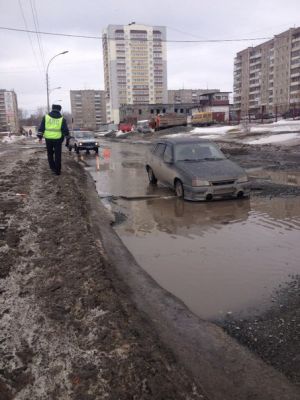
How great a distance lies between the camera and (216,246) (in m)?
5.86

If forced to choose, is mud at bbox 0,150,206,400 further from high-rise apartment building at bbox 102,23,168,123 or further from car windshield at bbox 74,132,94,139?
high-rise apartment building at bbox 102,23,168,123

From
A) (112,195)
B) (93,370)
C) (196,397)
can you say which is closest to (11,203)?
(112,195)

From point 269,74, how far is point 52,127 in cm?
11038

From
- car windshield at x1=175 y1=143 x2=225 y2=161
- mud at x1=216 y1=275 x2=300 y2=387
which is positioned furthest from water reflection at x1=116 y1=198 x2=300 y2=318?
car windshield at x1=175 y1=143 x2=225 y2=161

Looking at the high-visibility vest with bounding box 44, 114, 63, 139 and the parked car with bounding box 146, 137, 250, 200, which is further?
the high-visibility vest with bounding box 44, 114, 63, 139

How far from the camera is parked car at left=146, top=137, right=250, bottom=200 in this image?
28.8ft

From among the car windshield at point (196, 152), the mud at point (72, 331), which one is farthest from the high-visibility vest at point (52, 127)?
the mud at point (72, 331)

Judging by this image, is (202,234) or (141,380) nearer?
(141,380)

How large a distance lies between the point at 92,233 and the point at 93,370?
324 centimetres

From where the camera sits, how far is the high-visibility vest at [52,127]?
1034 centimetres

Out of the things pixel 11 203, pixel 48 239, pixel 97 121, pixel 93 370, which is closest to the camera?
pixel 93 370

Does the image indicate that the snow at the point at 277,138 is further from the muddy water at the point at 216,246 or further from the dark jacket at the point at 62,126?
the dark jacket at the point at 62,126

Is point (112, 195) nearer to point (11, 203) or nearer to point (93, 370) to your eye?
point (11, 203)

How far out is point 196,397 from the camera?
232cm
